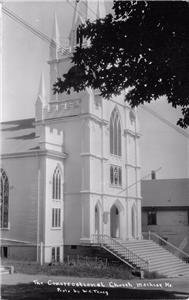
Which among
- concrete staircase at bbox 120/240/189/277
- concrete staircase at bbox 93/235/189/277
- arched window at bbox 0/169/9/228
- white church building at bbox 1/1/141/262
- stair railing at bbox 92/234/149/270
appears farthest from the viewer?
arched window at bbox 0/169/9/228

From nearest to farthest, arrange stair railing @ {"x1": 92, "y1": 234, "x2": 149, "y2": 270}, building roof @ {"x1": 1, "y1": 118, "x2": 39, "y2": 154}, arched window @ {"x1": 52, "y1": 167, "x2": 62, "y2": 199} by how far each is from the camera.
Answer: stair railing @ {"x1": 92, "y1": 234, "x2": 149, "y2": 270}, arched window @ {"x1": 52, "y1": 167, "x2": 62, "y2": 199}, building roof @ {"x1": 1, "y1": 118, "x2": 39, "y2": 154}

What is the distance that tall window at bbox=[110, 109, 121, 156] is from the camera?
125 feet

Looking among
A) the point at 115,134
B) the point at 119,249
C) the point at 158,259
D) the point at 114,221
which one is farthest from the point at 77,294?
the point at 114,221

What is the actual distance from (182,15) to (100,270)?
19556 millimetres

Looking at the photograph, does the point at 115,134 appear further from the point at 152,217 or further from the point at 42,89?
the point at 152,217

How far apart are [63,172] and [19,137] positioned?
4.74 metres

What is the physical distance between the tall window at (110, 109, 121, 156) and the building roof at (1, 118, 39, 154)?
262 inches

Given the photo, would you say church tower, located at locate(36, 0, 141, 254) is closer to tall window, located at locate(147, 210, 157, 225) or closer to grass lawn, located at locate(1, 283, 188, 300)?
tall window, located at locate(147, 210, 157, 225)

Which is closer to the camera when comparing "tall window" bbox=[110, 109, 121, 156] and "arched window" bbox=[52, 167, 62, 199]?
"arched window" bbox=[52, 167, 62, 199]

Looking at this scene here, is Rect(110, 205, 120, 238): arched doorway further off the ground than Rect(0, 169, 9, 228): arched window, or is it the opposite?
Rect(0, 169, 9, 228): arched window

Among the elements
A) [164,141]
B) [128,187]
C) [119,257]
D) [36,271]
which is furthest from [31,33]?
[128,187]

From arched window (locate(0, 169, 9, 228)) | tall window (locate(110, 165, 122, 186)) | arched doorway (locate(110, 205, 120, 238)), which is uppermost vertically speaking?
tall window (locate(110, 165, 122, 186))

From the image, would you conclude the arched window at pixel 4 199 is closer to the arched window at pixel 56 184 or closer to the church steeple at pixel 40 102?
the arched window at pixel 56 184

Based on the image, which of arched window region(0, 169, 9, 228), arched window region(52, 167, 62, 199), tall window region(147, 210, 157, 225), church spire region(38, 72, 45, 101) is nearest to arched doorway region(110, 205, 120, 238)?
arched window region(52, 167, 62, 199)
